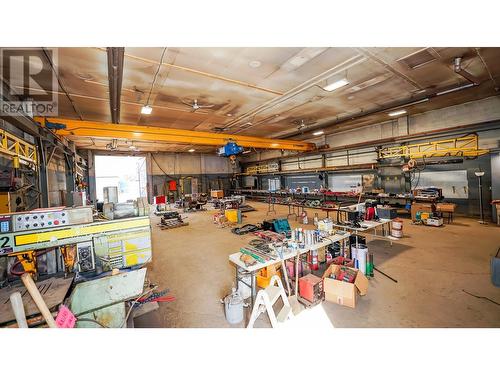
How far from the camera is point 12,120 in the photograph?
4020 mm

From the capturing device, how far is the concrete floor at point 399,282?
2652 mm

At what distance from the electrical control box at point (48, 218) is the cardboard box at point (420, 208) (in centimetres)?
1022

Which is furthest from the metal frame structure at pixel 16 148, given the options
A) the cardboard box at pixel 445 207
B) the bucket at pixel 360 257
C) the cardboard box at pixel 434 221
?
the cardboard box at pixel 445 207

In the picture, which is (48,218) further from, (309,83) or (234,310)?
(309,83)

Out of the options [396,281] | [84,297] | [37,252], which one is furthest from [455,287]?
[37,252]

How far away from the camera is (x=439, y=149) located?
7.66m

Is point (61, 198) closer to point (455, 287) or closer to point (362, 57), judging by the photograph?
point (362, 57)

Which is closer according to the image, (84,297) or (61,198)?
(84,297)

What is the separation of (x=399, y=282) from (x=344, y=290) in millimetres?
1465

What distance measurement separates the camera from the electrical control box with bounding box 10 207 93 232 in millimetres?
2115

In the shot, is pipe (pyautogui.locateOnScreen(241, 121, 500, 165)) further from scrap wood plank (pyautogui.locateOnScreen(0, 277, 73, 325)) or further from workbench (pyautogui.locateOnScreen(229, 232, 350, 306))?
scrap wood plank (pyautogui.locateOnScreen(0, 277, 73, 325))

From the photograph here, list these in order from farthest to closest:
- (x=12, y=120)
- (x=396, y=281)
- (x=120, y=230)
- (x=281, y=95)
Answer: (x=281, y=95) < (x=12, y=120) < (x=396, y=281) < (x=120, y=230)

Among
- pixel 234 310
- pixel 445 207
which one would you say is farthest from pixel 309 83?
pixel 445 207
